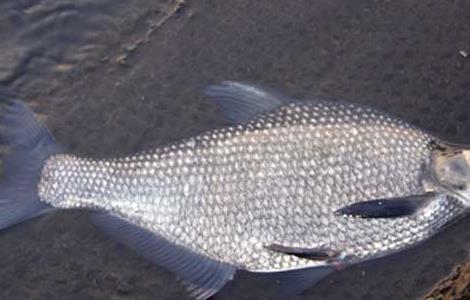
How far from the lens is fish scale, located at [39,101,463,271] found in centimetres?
317

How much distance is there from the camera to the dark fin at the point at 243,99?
3.32 meters

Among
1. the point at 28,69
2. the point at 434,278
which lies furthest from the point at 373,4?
the point at 28,69

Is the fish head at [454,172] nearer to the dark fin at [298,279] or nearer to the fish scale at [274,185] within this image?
the fish scale at [274,185]

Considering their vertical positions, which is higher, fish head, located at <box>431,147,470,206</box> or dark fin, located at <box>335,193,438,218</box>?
fish head, located at <box>431,147,470,206</box>

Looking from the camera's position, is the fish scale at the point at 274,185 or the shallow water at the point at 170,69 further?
the shallow water at the point at 170,69

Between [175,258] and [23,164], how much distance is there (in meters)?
0.79

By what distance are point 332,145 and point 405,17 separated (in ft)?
3.06

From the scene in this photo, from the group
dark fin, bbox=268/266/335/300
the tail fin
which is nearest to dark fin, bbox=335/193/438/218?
dark fin, bbox=268/266/335/300

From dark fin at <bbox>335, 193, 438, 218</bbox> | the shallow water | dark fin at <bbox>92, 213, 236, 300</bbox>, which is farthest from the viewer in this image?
the shallow water

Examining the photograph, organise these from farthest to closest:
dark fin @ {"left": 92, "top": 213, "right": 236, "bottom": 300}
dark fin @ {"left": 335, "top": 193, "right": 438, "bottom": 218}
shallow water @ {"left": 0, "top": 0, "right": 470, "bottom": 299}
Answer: shallow water @ {"left": 0, "top": 0, "right": 470, "bottom": 299}
dark fin @ {"left": 92, "top": 213, "right": 236, "bottom": 300}
dark fin @ {"left": 335, "top": 193, "right": 438, "bottom": 218}

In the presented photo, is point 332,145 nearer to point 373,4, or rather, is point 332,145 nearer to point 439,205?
point 439,205

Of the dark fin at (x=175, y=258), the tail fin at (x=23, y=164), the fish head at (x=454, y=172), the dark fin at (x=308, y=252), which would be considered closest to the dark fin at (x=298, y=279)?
the dark fin at (x=308, y=252)

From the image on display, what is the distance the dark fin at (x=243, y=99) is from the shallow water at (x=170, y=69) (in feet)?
0.88

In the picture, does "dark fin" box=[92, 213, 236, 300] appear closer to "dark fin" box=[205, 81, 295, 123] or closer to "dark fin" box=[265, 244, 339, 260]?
"dark fin" box=[265, 244, 339, 260]
